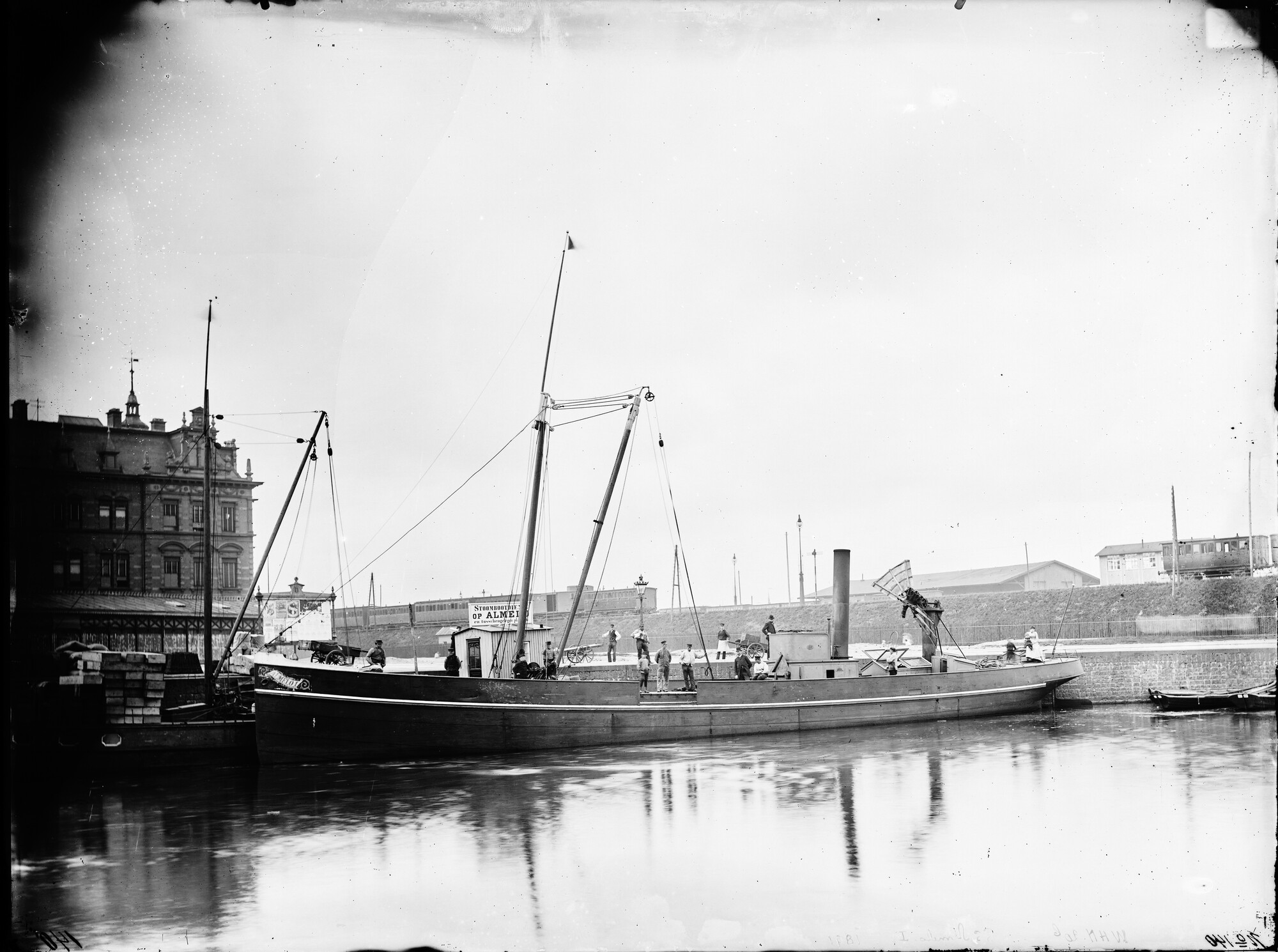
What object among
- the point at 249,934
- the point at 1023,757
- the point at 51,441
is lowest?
the point at 1023,757

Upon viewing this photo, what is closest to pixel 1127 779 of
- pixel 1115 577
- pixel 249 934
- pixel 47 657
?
pixel 249 934

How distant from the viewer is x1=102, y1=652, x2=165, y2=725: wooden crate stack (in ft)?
65.9

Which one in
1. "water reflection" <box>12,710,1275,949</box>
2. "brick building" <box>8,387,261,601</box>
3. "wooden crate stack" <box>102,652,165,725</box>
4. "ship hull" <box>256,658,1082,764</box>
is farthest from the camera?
"brick building" <box>8,387,261,601</box>

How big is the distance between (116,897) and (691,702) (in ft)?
50.6

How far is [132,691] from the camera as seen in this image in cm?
2031

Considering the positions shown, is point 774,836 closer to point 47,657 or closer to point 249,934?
point 249,934

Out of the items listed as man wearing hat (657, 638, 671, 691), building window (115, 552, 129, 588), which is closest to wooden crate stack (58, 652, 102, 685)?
man wearing hat (657, 638, 671, 691)

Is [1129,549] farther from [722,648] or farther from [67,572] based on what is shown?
[67,572]

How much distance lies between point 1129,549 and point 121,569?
63.6 metres

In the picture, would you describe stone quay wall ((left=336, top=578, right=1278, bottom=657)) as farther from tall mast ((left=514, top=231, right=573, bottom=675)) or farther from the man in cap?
tall mast ((left=514, top=231, right=573, bottom=675))

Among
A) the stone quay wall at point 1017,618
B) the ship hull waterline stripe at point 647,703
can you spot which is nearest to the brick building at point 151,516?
the stone quay wall at point 1017,618

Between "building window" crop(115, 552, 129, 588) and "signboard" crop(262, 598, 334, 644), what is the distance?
617cm

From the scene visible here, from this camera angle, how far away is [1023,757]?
18.5 m

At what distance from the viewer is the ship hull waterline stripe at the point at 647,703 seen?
20484 mm
